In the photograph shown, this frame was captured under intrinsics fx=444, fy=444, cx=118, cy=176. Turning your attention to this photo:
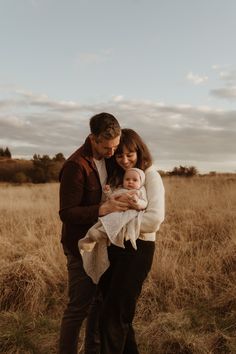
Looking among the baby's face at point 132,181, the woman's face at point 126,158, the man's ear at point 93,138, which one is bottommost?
the baby's face at point 132,181

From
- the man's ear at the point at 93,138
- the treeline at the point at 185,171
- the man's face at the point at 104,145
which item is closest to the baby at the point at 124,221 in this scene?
the man's face at the point at 104,145

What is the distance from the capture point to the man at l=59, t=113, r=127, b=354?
273cm

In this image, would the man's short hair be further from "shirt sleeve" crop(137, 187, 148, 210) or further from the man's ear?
"shirt sleeve" crop(137, 187, 148, 210)

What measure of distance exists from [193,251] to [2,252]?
2555 mm

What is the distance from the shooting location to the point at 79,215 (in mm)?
2758

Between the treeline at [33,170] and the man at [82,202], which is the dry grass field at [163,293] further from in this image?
the treeline at [33,170]

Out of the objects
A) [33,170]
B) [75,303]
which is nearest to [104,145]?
[75,303]

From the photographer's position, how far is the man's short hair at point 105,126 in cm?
269

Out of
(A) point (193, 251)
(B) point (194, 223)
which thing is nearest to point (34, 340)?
(A) point (193, 251)

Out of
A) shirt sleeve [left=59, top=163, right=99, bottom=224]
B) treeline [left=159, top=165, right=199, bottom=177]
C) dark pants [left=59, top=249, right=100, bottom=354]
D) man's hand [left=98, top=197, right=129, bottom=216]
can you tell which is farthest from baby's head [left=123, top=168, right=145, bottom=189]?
treeline [left=159, top=165, right=199, bottom=177]

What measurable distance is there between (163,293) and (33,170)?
64.4 feet

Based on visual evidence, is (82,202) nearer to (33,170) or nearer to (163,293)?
(163,293)

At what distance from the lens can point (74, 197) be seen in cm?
279

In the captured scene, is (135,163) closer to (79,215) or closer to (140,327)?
(79,215)
